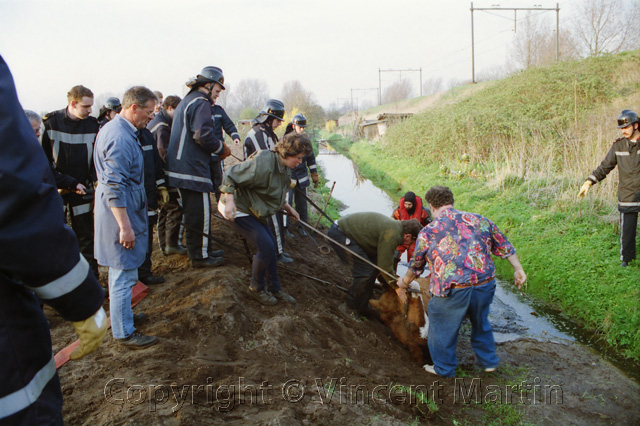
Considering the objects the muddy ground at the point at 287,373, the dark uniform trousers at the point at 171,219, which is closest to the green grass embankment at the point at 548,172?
the muddy ground at the point at 287,373

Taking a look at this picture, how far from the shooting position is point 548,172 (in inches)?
422

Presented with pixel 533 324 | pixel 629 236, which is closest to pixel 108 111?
pixel 533 324

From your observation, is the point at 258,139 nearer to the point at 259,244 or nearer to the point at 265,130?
the point at 265,130

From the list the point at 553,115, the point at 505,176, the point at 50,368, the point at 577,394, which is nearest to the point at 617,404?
the point at 577,394

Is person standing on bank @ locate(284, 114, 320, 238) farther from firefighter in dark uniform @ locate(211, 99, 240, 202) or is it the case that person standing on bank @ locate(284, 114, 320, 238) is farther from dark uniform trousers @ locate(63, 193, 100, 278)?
dark uniform trousers @ locate(63, 193, 100, 278)

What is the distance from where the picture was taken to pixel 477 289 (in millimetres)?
3979

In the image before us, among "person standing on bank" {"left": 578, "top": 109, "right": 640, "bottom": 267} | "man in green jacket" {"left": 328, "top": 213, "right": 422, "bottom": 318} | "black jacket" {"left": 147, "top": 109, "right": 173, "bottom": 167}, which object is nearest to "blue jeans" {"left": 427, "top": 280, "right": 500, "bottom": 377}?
"man in green jacket" {"left": 328, "top": 213, "right": 422, "bottom": 318}

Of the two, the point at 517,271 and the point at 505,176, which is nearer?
the point at 517,271

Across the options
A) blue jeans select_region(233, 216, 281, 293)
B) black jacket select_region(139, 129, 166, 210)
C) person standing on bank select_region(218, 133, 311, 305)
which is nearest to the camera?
person standing on bank select_region(218, 133, 311, 305)

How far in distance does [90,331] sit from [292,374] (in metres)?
2.03

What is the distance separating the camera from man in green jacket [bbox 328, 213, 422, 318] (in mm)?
4844

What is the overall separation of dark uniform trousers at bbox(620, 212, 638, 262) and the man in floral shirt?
121 inches

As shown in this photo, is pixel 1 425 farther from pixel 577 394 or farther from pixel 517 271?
pixel 577 394

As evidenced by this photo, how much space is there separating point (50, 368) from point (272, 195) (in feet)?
9.89
